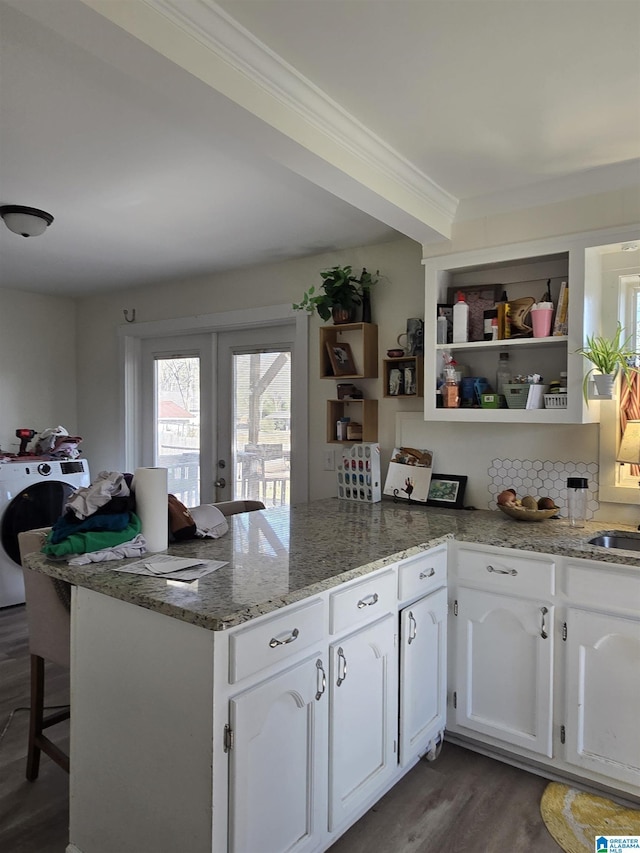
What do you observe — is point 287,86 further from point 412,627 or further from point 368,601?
point 412,627

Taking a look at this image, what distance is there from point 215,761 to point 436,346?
203cm

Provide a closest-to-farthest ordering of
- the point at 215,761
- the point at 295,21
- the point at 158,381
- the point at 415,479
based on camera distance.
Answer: the point at 215,761 → the point at 295,21 → the point at 415,479 → the point at 158,381

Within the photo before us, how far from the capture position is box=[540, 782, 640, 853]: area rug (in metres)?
1.86

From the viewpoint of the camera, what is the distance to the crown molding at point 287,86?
140cm

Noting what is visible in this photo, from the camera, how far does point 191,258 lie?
3691 millimetres

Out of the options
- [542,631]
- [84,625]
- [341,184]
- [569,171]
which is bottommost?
[542,631]

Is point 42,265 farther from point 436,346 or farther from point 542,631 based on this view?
point 542,631

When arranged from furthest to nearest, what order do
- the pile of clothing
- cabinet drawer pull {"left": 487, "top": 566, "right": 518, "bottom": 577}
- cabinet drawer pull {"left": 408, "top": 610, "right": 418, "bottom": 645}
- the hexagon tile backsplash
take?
the hexagon tile backsplash
cabinet drawer pull {"left": 487, "top": 566, "right": 518, "bottom": 577}
cabinet drawer pull {"left": 408, "top": 610, "right": 418, "bottom": 645}
the pile of clothing

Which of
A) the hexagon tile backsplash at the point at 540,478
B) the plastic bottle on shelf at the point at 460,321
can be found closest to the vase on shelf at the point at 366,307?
the plastic bottle on shelf at the point at 460,321

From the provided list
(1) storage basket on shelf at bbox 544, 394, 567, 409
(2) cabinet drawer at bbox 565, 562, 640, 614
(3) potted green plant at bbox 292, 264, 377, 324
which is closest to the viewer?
(2) cabinet drawer at bbox 565, 562, 640, 614

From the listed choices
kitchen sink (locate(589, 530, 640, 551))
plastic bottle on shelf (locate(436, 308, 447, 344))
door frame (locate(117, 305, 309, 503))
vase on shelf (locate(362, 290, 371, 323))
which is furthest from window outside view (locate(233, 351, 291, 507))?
kitchen sink (locate(589, 530, 640, 551))

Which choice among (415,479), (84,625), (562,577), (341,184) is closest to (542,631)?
(562,577)

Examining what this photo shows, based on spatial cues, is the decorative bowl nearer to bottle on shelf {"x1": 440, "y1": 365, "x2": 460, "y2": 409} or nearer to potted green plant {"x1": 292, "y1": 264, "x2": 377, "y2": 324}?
bottle on shelf {"x1": 440, "y1": 365, "x2": 460, "y2": 409}

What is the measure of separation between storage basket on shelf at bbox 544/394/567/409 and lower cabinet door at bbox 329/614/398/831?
1.16 m
